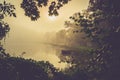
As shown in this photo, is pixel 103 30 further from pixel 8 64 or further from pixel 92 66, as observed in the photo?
pixel 8 64

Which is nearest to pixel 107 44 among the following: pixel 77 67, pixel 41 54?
pixel 77 67

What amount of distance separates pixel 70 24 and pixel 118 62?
33.9 meters

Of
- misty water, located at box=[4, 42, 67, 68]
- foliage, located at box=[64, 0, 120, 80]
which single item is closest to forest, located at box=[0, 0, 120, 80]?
foliage, located at box=[64, 0, 120, 80]

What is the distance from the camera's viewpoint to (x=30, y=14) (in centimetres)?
1399

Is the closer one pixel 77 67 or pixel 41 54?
pixel 77 67

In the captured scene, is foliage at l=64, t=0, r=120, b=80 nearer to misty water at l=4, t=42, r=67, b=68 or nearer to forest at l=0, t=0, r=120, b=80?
forest at l=0, t=0, r=120, b=80

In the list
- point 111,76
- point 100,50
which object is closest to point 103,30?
point 100,50

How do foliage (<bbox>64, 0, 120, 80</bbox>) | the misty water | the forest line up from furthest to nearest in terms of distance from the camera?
the misty water, foliage (<bbox>64, 0, 120, 80</bbox>), the forest

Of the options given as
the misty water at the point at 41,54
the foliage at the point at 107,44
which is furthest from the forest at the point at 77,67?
the misty water at the point at 41,54

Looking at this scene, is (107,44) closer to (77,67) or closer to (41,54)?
(77,67)

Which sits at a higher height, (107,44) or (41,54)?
(41,54)

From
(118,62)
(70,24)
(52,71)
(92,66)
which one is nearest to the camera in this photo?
(52,71)

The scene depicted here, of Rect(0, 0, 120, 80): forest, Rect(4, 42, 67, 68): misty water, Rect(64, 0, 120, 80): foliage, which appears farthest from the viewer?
Rect(4, 42, 67, 68): misty water

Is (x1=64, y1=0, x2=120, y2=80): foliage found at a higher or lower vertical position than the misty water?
lower
